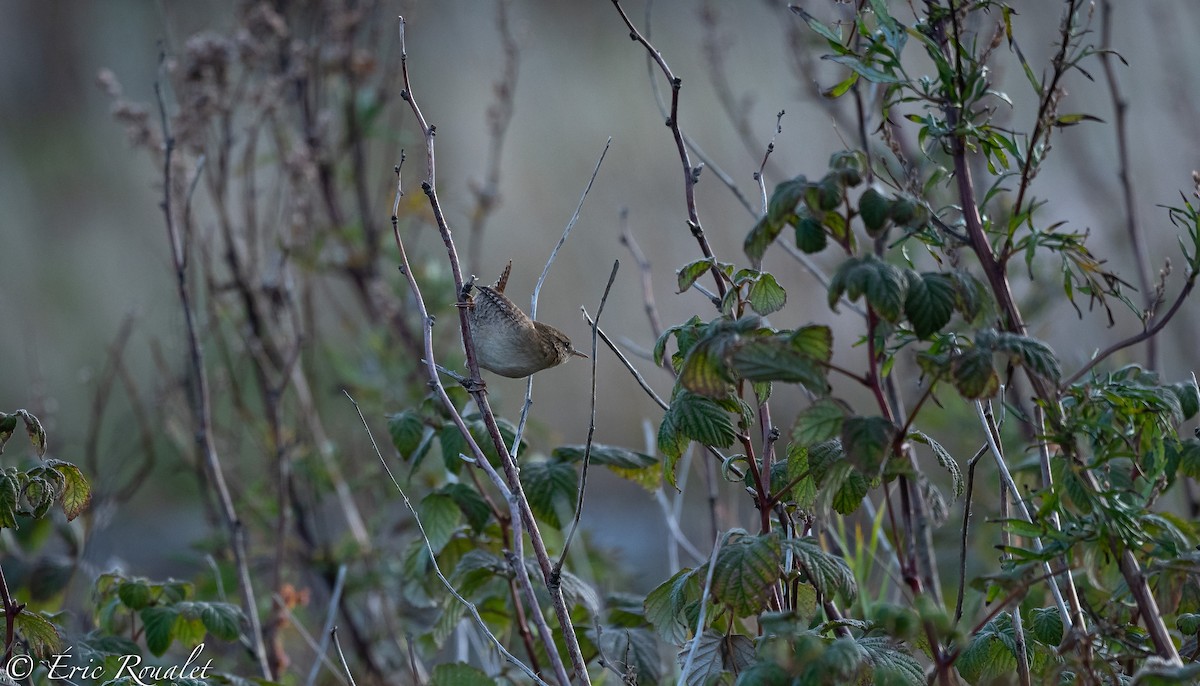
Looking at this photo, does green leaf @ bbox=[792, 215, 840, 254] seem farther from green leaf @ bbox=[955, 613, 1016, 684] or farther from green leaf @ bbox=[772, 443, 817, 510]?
green leaf @ bbox=[955, 613, 1016, 684]

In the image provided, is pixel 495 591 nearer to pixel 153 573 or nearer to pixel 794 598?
pixel 794 598

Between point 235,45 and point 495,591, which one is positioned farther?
point 235,45

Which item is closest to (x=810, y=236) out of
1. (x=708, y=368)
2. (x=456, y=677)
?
(x=708, y=368)

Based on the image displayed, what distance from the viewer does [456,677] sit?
140 cm

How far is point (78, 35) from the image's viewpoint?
706 cm

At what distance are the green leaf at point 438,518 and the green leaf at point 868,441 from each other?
63cm

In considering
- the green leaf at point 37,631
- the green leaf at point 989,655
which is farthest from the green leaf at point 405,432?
the green leaf at point 989,655

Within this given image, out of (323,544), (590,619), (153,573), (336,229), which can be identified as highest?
(336,229)

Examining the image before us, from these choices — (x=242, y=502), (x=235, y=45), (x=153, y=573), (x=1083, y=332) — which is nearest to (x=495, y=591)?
(x=242, y=502)

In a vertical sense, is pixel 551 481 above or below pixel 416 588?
above

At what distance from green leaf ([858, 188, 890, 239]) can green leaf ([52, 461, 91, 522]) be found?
102cm

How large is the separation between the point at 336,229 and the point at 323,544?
963mm

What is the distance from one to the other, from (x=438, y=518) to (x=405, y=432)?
0.14 metres

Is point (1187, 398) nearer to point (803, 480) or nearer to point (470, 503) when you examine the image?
point (803, 480)
